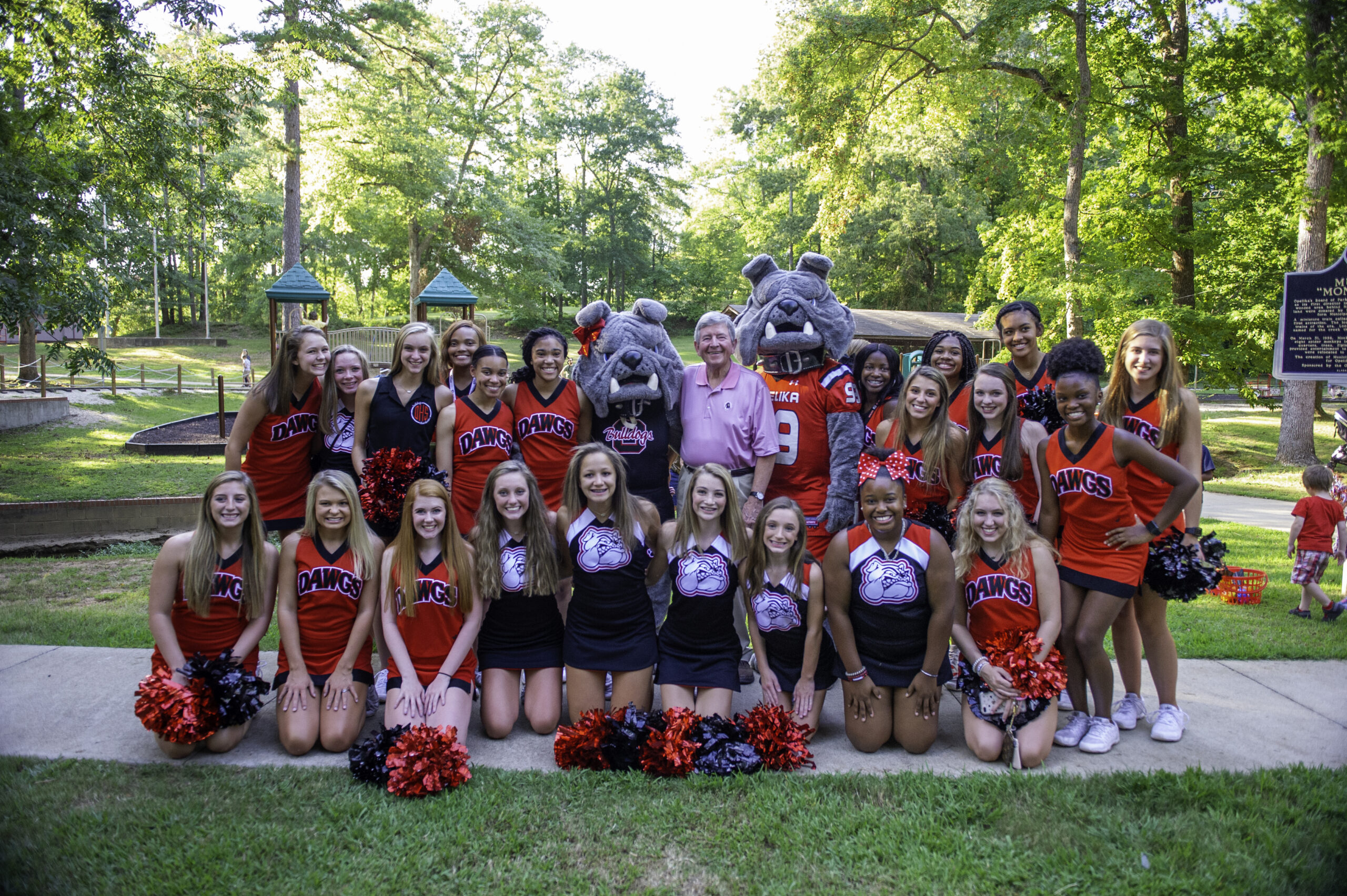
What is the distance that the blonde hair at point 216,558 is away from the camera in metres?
3.83

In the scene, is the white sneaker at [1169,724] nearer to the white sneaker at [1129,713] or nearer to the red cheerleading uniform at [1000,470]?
the white sneaker at [1129,713]

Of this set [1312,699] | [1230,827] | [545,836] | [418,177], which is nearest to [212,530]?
[545,836]

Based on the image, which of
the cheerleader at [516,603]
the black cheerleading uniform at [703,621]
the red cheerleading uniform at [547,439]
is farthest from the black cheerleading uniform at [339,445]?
the black cheerleading uniform at [703,621]

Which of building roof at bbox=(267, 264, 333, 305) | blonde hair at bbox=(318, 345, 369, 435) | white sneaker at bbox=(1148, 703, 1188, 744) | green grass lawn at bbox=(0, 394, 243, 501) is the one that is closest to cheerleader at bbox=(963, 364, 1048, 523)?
white sneaker at bbox=(1148, 703, 1188, 744)

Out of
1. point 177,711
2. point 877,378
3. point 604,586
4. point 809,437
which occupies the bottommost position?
point 177,711

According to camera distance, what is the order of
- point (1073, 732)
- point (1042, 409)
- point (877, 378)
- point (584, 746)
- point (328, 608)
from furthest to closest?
1. point (877, 378)
2. point (1042, 409)
3. point (328, 608)
4. point (1073, 732)
5. point (584, 746)

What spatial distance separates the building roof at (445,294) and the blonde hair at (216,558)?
10706mm

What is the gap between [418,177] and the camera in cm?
2636

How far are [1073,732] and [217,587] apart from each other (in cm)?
397

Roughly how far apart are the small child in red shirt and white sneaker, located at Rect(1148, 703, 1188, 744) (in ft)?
9.23

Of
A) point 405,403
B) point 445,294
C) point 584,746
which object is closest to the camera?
point 584,746

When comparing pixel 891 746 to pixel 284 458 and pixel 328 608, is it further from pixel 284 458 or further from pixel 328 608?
pixel 284 458

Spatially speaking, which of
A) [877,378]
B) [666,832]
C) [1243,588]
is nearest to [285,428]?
[666,832]

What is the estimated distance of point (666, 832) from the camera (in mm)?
3129
